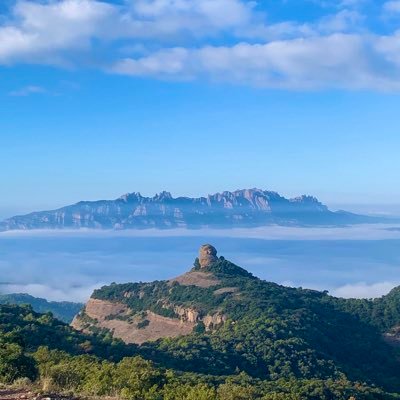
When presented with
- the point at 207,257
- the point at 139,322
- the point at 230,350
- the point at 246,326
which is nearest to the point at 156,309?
the point at 139,322

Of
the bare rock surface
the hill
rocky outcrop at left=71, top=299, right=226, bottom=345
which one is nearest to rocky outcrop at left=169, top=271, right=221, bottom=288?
rocky outcrop at left=71, top=299, right=226, bottom=345

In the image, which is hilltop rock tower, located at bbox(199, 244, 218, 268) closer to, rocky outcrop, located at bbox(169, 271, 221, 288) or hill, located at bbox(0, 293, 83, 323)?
rocky outcrop, located at bbox(169, 271, 221, 288)

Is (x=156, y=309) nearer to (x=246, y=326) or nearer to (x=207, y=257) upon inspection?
(x=207, y=257)

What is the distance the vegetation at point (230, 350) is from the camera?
21.9m

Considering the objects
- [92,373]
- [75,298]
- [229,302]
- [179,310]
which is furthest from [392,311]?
[75,298]

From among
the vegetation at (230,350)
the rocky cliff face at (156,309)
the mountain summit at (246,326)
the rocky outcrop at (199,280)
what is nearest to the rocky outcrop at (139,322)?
the rocky cliff face at (156,309)

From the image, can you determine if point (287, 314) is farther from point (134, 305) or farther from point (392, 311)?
point (134, 305)

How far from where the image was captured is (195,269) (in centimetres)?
8819

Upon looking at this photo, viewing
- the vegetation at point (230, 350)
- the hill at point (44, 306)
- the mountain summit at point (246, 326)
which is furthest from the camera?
the hill at point (44, 306)

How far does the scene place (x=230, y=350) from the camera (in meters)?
50.8

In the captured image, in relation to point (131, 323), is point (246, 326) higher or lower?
higher

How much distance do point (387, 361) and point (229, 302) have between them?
65.9 feet

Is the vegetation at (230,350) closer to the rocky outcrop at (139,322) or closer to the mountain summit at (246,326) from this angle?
the mountain summit at (246,326)

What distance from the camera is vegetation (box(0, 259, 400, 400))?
2189cm
